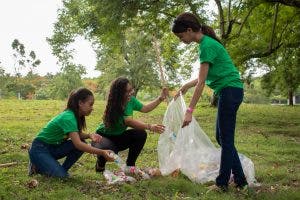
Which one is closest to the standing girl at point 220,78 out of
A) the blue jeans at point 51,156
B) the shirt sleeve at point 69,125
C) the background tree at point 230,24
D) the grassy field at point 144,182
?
the grassy field at point 144,182

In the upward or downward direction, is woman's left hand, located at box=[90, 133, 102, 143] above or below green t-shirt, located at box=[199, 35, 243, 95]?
below

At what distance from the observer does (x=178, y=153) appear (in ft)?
19.6

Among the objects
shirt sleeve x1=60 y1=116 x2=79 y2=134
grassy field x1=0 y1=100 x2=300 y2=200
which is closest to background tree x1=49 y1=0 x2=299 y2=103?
grassy field x1=0 y1=100 x2=300 y2=200

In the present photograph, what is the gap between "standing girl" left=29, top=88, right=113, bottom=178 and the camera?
5.59 metres

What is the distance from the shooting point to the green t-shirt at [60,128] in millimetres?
5590

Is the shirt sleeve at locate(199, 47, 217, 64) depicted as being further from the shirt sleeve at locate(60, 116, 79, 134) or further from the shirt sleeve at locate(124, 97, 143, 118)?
the shirt sleeve at locate(60, 116, 79, 134)

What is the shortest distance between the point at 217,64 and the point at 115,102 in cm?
154

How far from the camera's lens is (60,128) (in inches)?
229

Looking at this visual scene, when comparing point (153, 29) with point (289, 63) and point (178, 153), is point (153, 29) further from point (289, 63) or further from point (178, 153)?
point (178, 153)

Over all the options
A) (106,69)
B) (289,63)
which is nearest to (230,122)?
(289,63)

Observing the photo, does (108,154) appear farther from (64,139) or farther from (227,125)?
(227,125)

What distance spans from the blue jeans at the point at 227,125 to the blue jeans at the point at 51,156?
6.30 feet

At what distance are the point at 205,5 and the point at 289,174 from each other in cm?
1270

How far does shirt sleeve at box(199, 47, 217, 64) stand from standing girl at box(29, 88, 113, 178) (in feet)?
5.08
